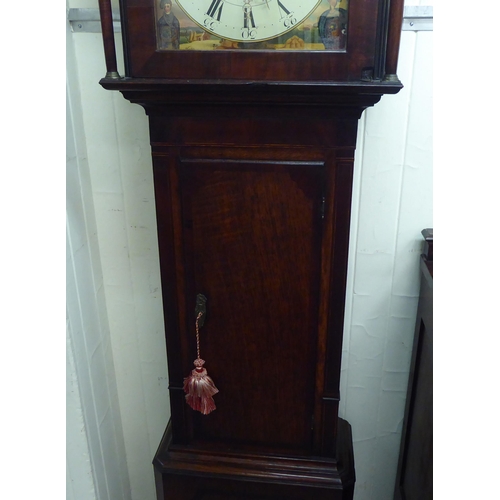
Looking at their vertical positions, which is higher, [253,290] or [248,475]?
[253,290]

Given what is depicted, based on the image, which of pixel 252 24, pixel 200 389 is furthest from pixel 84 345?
pixel 252 24

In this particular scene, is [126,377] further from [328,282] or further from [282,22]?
[282,22]

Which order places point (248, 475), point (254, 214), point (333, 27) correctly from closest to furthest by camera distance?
point (333, 27), point (254, 214), point (248, 475)

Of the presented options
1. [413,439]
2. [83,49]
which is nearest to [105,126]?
[83,49]

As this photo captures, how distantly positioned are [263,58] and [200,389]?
61 cm

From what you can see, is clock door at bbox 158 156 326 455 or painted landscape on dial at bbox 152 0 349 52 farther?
clock door at bbox 158 156 326 455

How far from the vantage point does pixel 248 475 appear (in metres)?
1.03

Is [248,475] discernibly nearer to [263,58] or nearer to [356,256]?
[356,256]

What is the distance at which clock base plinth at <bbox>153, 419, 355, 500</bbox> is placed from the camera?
1011 millimetres

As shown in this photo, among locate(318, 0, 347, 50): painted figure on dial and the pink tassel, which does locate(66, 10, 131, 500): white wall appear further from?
locate(318, 0, 347, 50): painted figure on dial

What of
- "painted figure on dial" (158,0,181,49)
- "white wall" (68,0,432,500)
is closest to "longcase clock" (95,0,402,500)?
"painted figure on dial" (158,0,181,49)

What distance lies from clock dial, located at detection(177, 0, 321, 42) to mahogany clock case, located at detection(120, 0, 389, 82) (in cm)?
3

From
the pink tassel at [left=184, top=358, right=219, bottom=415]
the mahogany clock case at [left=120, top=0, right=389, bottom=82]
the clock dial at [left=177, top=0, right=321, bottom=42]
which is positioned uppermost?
the clock dial at [left=177, top=0, right=321, bottom=42]

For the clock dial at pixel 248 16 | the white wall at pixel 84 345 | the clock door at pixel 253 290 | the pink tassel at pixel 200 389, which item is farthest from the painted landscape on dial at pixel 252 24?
the pink tassel at pixel 200 389
